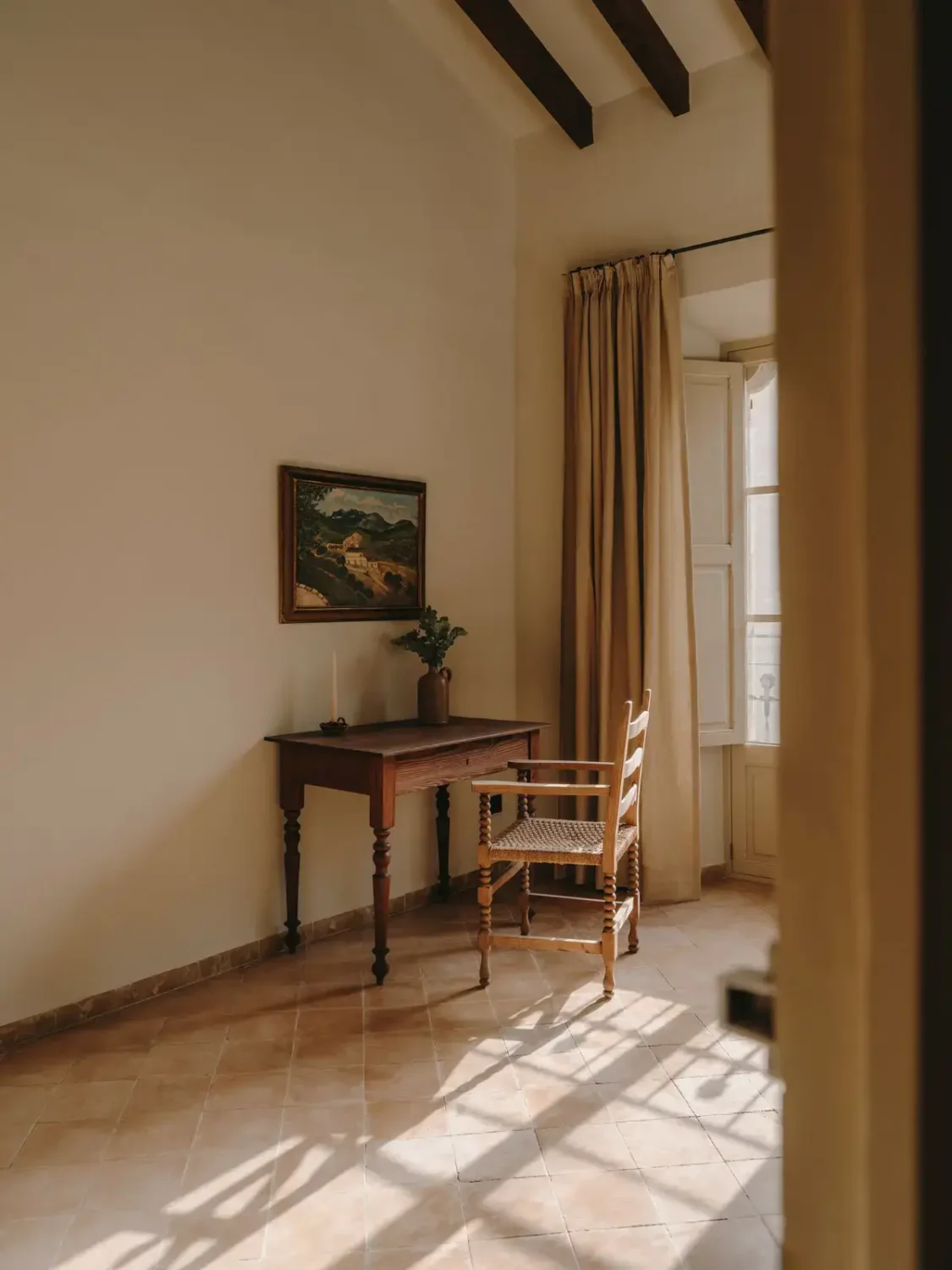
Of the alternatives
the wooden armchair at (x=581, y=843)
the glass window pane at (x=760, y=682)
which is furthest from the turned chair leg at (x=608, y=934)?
the glass window pane at (x=760, y=682)

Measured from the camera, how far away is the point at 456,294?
432 cm

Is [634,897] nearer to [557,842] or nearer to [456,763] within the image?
[557,842]

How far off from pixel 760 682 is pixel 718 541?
70 cm

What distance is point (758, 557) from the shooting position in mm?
4547

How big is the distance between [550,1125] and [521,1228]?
1.34 feet

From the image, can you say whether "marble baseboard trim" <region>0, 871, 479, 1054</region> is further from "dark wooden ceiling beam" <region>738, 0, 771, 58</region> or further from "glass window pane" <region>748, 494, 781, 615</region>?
"dark wooden ceiling beam" <region>738, 0, 771, 58</region>

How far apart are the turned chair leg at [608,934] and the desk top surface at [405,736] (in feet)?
2.50

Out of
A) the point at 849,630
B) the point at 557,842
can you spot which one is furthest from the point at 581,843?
the point at 849,630

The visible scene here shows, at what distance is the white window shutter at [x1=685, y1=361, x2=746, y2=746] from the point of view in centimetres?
444

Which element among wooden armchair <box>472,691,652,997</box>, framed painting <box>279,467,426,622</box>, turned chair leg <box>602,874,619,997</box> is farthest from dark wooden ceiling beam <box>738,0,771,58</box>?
turned chair leg <box>602,874,619,997</box>

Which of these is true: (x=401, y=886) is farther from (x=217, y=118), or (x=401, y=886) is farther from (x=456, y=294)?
(x=217, y=118)

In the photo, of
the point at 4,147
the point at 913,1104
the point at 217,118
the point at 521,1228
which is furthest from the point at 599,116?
the point at 913,1104

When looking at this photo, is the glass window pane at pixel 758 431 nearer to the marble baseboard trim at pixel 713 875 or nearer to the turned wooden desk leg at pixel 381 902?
the marble baseboard trim at pixel 713 875

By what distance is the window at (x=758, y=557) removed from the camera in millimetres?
4516
